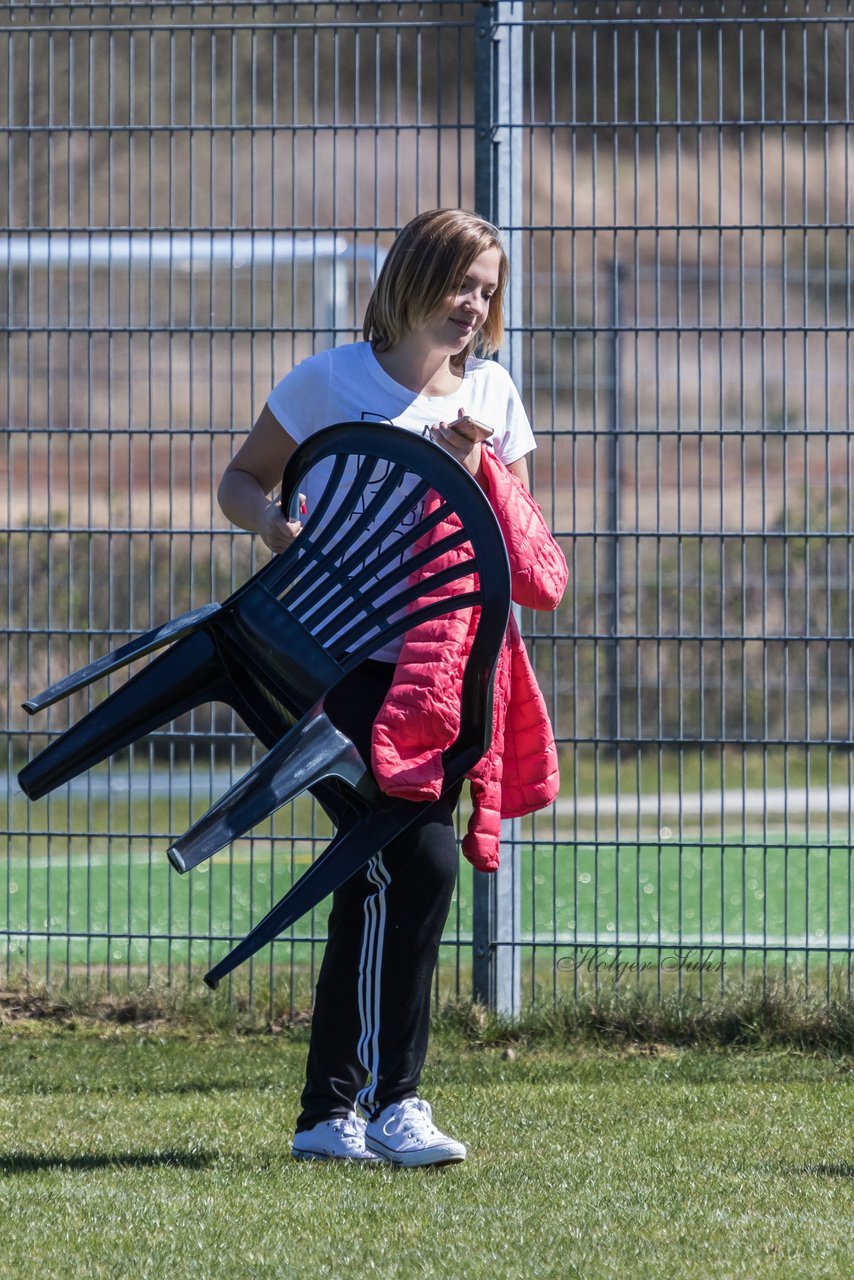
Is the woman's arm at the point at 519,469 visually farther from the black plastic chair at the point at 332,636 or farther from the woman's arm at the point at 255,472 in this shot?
the woman's arm at the point at 255,472

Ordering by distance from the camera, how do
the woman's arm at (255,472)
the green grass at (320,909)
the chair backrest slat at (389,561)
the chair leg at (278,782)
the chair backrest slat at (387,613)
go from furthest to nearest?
the green grass at (320,909) < the woman's arm at (255,472) < the chair backrest slat at (387,613) < the chair backrest slat at (389,561) < the chair leg at (278,782)

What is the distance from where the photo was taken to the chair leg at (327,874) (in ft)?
8.59

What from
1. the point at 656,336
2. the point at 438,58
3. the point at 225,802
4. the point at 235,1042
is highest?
the point at 438,58

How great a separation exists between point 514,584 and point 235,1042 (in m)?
2.10

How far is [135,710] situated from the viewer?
9.66ft

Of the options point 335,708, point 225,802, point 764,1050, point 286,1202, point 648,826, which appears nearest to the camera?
point 225,802

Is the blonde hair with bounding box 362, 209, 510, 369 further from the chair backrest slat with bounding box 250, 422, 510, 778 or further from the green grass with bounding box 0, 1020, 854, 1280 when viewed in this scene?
the green grass with bounding box 0, 1020, 854, 1280

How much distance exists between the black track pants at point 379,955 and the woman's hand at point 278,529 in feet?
0.92

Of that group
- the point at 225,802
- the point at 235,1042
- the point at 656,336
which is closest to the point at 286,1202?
the point at 225,802

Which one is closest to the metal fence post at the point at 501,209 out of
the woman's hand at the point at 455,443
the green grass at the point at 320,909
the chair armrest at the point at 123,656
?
the green grass at the point at 320,909

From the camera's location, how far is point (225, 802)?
2.59 m

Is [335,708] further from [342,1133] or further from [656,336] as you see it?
[656,336]

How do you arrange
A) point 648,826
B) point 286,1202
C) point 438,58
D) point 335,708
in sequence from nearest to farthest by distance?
1. point 286,1202
2. point 335,708
3. point 438,58
4. point 648,826

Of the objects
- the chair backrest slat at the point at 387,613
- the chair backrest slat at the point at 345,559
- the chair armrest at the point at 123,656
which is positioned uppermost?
the chair backrest slat at the point at 345,559
